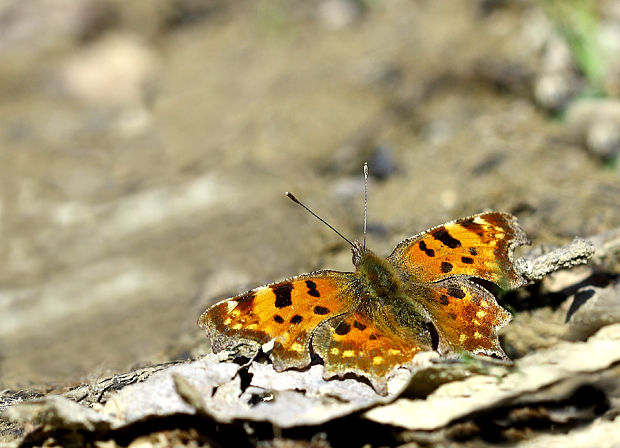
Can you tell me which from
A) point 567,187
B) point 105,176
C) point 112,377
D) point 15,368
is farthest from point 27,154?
point 567,187

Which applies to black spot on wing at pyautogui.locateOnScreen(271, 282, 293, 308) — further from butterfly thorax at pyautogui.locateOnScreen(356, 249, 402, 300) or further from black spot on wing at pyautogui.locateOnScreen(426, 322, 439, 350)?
black spot on wing at pyautogui.locateOnScreen(426, 322, 439, 350)

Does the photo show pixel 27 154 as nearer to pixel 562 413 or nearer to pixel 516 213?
pixel 516 213

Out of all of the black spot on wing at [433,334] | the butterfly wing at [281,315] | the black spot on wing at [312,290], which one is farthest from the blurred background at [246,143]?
the black spot on wing at [433,334]

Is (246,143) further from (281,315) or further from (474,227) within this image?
(281,315)

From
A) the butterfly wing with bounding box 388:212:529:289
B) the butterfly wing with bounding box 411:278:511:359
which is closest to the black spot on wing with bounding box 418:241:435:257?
the butterfly wing with bounding box 388:212:529:289

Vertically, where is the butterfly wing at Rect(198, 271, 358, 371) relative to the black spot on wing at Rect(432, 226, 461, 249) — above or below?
below
